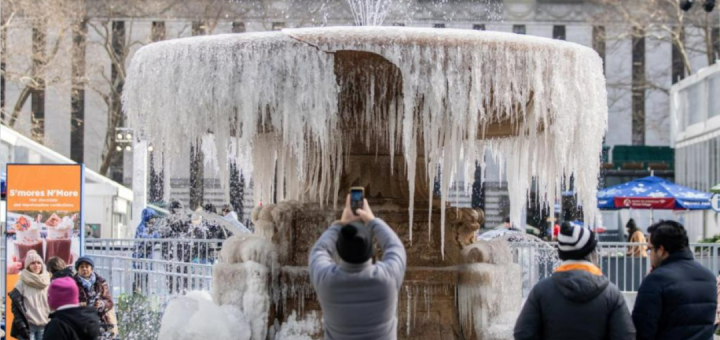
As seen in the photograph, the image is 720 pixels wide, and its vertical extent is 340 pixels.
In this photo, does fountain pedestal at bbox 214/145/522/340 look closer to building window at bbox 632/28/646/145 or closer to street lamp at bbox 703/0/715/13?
street lamp at bbox 703/0/715/13

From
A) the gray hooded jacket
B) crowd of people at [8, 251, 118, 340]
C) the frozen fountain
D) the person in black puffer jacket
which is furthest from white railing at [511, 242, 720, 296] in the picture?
the gray hooded jacket

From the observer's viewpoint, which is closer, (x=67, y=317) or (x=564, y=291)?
(x=564, y=291)

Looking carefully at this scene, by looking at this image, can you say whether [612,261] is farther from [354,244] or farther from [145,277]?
[354,244]

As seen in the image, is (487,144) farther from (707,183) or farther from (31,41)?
(31,41)

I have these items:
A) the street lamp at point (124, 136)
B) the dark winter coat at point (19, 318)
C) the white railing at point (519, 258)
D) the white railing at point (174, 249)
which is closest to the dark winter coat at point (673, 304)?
the dark winter coat at point (19, 318)

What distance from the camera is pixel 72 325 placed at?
6680mm

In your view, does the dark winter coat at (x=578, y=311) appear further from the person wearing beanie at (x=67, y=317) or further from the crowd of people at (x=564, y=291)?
the person wearing beanie at (x=67, y=317)

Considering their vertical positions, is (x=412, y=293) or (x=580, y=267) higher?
(x=580, y=267)

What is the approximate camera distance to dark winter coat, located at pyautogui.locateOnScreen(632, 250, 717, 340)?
5.61 metres

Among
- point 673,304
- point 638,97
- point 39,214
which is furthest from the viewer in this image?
point 638,97

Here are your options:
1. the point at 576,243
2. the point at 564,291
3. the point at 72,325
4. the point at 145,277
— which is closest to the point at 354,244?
the point at 564,291

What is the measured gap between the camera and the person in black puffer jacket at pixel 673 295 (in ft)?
18.4

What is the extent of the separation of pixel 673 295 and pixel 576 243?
672mm

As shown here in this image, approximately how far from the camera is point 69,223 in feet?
40.5
